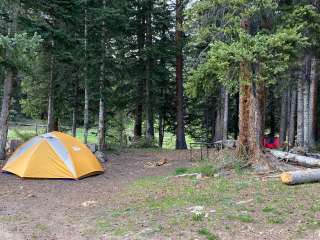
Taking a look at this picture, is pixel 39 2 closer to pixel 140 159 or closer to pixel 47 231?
pixel 140 159

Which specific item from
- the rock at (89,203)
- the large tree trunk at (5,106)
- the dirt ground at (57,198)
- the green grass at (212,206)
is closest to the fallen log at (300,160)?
the green grass at (212,206)

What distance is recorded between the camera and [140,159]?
16.7m

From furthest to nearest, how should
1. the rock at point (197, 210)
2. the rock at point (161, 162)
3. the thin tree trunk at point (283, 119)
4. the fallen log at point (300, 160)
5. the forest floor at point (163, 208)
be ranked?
the thin tree trunk at point (283, 119) → the rock at point (161, 162) → the fallen log at point (300, 160) → the rock at point (197, 210) → the forest floor at point (163, 208)

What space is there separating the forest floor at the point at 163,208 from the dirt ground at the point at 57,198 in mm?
17

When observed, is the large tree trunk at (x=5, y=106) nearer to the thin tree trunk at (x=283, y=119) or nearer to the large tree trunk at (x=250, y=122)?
the large tree trunk at (x=250, y=122)

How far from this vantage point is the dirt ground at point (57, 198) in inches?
289

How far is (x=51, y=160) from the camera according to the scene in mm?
12609

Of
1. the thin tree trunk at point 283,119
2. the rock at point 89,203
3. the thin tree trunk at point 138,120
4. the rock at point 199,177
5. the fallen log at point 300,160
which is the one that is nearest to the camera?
the rock at point 89,203

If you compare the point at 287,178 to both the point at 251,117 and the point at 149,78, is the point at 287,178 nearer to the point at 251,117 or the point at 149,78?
the point at 251,117

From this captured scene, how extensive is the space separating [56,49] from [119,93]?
6.17 meters

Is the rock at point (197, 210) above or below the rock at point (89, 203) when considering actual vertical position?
above

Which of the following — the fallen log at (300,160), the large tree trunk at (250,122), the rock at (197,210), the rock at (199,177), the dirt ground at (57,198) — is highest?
the large tree trunk at (250,122)

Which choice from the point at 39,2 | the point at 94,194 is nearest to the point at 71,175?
the point at 94,194

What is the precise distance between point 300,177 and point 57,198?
217 inches
